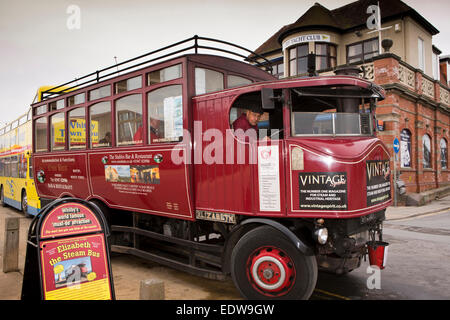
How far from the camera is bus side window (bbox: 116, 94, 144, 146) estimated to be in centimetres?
612

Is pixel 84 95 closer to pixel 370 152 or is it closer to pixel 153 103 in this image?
pixel 153 103

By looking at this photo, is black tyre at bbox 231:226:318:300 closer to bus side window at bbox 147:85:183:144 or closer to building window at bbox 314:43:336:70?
bus side window at bbox 147:85:183:144

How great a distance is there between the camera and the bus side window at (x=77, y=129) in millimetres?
7395

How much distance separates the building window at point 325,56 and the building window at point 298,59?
732 millimetres

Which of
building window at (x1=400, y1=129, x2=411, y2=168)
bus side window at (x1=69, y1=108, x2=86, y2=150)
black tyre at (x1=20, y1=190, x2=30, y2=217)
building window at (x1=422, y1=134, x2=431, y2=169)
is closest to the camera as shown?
bus side window at (x1=69, y1=108, x2=86, y2=150)

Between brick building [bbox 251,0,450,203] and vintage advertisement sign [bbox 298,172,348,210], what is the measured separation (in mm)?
12937

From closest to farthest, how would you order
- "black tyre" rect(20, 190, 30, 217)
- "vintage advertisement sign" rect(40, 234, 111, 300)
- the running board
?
"vintage advertisement sign" rect(40, 234, 111, 300), the running board, "black tyre" rect(20, 190, 30, 217)

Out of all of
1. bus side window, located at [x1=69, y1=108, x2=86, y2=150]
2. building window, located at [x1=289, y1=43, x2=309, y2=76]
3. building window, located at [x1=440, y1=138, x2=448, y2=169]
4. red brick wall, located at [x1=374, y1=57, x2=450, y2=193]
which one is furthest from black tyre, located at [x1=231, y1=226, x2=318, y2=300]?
building window, located at [x1=440, y1=138, x2=448, y2=169]

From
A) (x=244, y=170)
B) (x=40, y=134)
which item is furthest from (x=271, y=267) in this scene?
(x=40, y=134)

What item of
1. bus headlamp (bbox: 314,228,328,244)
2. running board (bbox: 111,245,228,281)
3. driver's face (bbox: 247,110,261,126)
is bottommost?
running board (bbox: 111,245,228,281)

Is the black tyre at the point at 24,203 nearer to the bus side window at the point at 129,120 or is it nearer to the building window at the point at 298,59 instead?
the bus side window at the point at 129,120

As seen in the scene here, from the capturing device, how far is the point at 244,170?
467 centimetres

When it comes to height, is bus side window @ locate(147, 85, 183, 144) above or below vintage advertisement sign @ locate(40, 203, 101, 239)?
above

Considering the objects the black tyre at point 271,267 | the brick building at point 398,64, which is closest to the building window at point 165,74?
the black tyre at point 271,267
